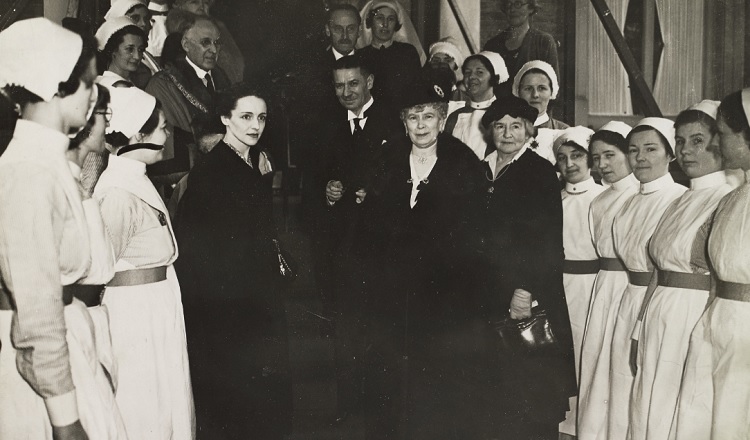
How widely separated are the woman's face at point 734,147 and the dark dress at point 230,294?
2.23m

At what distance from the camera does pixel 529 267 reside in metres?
4.67

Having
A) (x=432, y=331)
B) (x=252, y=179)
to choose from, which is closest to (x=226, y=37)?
→ (x=252, y=179)

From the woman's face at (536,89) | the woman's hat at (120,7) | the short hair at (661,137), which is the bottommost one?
the short hair at (661,137)

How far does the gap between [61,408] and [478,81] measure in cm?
419

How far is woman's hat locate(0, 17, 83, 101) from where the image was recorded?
226 centimetres

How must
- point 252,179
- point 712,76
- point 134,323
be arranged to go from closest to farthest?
point 134,323
point 252,179
point 712,76

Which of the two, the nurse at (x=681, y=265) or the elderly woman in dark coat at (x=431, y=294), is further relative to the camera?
the elderly woman in dark coat at (x=431, y=294)

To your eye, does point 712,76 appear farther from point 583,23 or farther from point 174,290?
point 174,290

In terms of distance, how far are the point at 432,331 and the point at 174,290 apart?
166cm

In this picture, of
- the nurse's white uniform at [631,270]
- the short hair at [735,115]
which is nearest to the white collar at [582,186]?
the nurse's white uniform at [631,270]

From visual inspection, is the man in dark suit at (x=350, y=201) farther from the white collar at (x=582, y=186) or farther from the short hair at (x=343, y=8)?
the white collar at (x=582, y=186)

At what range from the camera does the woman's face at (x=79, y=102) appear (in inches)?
92.8

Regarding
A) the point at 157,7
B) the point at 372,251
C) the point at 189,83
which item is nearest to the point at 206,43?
the point at 189,83

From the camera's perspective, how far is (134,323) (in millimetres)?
3395
